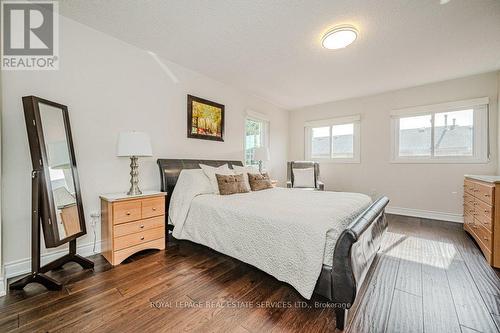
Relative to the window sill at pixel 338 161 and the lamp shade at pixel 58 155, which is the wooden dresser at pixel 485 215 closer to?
the window sill at pixel 338 161

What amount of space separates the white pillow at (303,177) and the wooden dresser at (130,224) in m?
2.82

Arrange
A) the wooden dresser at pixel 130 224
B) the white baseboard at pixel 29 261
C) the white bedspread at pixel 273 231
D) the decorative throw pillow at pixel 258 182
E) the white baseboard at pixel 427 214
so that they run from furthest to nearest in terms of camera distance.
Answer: the white baseboard at pixel 427 214 < the decorative throw pillow at pixel 258 182 < the wooden dresser at pixel 130 224 < the white baseboard at pixel 29 261 < the white bedspread at pixel 273 231

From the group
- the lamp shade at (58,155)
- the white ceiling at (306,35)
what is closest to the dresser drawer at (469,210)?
the white ceiling at (306,35)

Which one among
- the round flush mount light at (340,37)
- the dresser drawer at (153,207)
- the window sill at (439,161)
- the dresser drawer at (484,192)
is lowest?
the dresser drawer at (153,207)

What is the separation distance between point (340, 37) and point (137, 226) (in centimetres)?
314

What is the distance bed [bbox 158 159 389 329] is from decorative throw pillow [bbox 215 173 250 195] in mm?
267

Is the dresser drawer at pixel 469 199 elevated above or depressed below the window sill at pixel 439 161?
below

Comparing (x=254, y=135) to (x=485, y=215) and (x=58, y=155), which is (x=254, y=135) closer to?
(x=58, y=155)

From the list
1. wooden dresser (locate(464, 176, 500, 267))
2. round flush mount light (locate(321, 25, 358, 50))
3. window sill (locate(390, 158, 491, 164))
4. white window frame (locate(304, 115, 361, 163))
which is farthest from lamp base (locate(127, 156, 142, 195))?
window sill (locate(390, 158, 491, 164))

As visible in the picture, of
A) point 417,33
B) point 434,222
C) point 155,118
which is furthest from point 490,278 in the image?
point 155,118

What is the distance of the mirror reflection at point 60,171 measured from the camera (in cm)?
188

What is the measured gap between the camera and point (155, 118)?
294 centimetres

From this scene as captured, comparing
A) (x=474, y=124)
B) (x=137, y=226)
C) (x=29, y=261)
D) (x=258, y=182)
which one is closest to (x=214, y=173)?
(x=258, y=182)

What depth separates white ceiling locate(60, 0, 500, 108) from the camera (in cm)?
200
